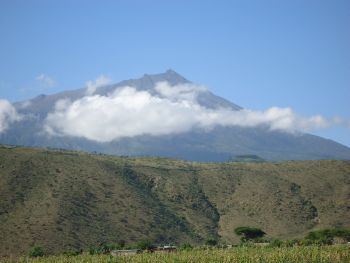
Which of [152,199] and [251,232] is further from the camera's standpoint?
[152,199]

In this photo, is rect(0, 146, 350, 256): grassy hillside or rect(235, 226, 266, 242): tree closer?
rect(0, 146, 350, 256): grassy hillside

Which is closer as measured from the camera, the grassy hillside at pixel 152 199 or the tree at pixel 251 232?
the grassy hillside at pixel 152 199

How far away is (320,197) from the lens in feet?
439

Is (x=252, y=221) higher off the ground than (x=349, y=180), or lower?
lower

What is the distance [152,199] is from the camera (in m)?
129

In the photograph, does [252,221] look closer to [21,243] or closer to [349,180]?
[349,180]

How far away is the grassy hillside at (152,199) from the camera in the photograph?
102375mm

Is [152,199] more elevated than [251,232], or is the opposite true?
[152,199]

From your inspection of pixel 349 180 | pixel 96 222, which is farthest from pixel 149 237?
pixel 349 180

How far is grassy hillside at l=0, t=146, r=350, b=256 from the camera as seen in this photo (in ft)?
336

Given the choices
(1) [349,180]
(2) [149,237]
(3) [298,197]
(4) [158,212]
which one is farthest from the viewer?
(1) [349,180]

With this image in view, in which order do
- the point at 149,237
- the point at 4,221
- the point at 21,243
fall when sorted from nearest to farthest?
the point at 21,243, the point at 4,221, the point at 149,237

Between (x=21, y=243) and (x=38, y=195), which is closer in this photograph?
(x=21, y=243)

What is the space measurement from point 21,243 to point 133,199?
35.3 m
